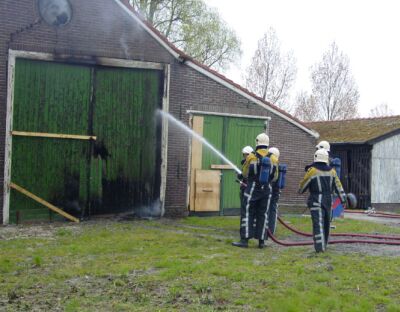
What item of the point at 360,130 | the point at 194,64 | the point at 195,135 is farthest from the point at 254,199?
the point at 360,130

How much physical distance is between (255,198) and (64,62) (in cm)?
564

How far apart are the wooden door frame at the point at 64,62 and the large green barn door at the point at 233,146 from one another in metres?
1.95

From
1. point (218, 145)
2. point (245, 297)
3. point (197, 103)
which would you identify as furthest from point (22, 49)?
point (245, 297)

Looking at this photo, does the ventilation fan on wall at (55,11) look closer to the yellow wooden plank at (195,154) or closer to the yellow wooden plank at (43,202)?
the yellow wooden plank at (43,202)

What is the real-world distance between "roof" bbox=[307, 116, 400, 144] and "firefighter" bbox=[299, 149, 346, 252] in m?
13.5

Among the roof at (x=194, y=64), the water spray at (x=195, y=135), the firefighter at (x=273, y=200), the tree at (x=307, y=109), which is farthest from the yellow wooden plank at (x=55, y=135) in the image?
the tree at (x=307, y=109)

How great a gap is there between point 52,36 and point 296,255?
Answer: 728 centimetres

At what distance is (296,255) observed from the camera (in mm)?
9531

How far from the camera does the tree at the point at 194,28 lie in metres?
31.1

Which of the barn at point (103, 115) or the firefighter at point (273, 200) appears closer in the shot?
the firefighter at point (273, 200)

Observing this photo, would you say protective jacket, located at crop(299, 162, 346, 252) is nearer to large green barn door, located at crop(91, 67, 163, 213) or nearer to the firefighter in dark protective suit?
the firefighter in dark protective suit

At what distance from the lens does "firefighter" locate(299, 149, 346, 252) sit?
9.73m

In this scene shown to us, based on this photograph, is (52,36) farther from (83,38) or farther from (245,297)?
(245,297)

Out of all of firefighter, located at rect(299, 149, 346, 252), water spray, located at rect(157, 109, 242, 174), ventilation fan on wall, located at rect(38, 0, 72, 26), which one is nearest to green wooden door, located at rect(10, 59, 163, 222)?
water spray, located at rect(157, 109, 242, 174)
